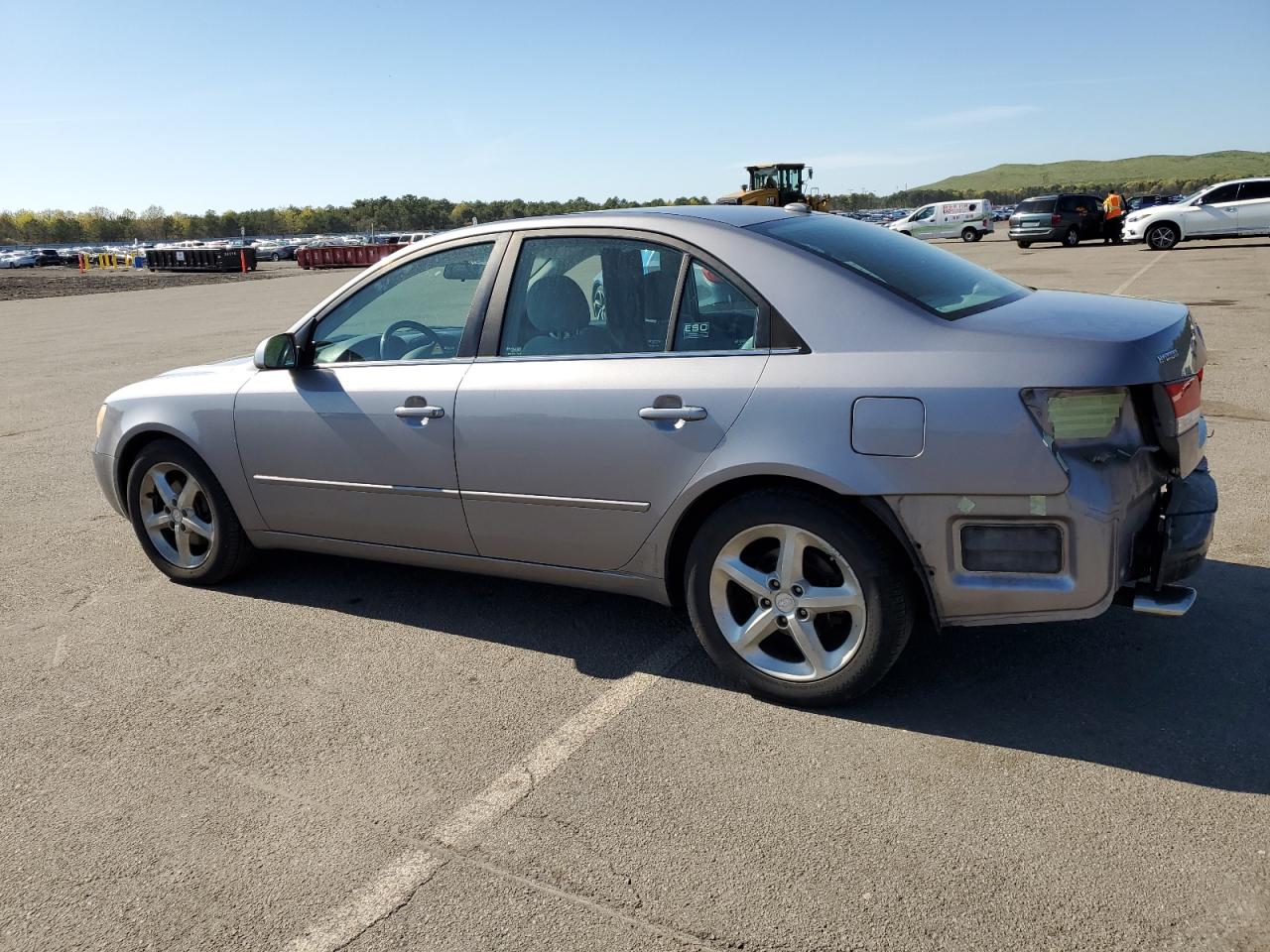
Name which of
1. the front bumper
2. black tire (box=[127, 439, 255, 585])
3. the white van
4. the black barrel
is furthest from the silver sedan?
the black barrel

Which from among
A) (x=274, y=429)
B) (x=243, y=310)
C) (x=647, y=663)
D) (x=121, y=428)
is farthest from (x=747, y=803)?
(x=243, y=310)

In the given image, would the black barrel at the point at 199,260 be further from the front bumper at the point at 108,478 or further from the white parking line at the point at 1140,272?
the front bumper at the point at 108,478

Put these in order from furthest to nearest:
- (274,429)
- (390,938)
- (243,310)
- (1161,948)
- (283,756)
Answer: (243,310) → (274,429) → (283,756) → (390,938) → (1161,948)

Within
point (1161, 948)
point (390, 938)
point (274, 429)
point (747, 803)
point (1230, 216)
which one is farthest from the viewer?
point (1230, 216)

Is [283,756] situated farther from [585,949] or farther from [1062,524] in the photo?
[1062,524]

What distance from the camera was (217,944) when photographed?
2494 millimetres

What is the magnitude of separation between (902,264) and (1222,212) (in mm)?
32037

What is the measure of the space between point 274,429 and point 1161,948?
12.3 feet

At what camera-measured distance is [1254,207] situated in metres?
30.2

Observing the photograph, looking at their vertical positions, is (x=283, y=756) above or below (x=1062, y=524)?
below

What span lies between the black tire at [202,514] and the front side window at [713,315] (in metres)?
A: 2.47

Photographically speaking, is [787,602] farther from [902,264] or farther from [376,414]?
[376,414]

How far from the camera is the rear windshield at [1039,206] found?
1406 inches

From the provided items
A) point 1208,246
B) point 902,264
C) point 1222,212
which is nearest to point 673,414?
point 902,264
